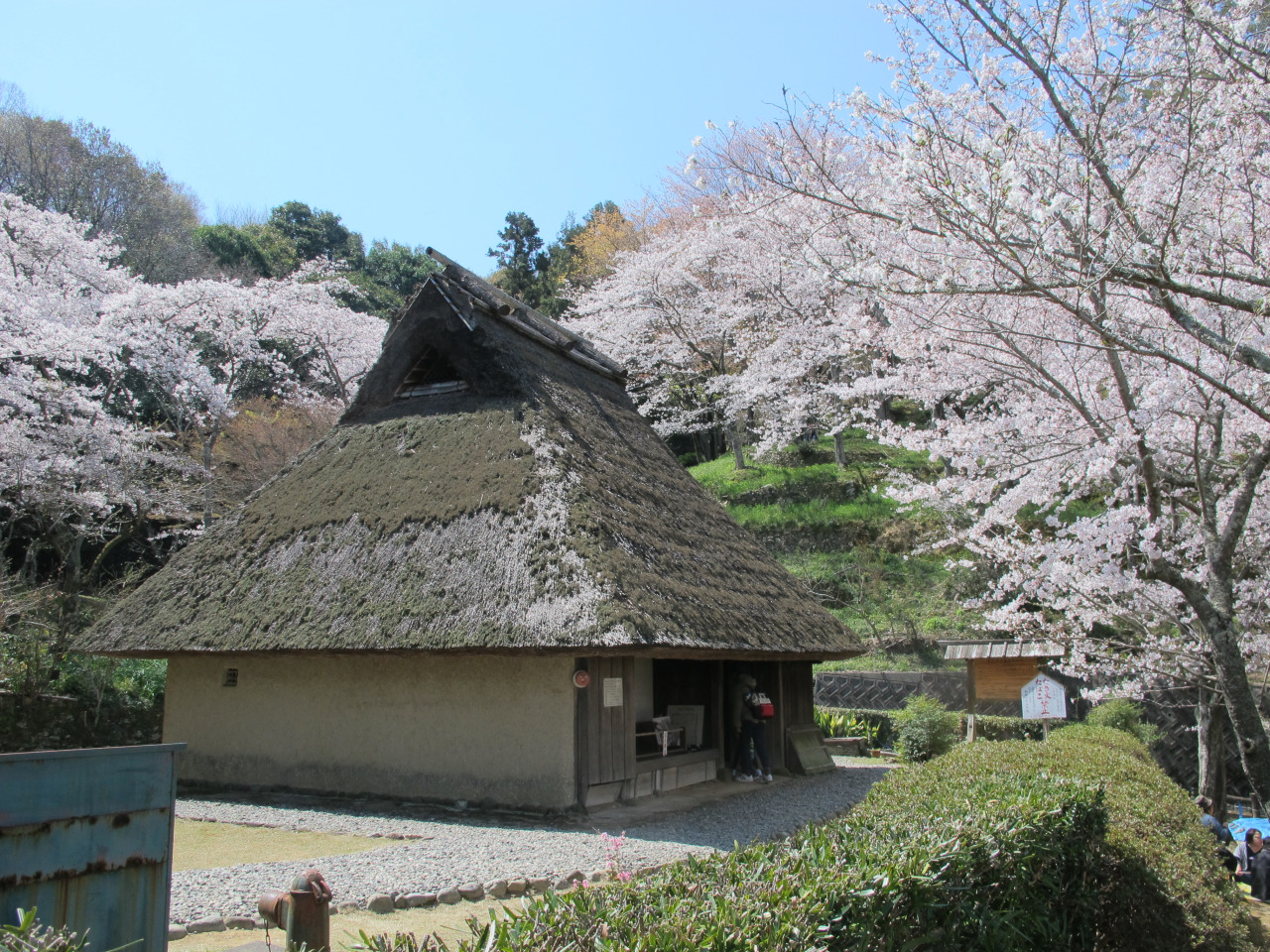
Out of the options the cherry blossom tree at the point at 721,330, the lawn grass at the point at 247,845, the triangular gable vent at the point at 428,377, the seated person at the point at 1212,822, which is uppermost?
the cherry blossom tree at the point at 721,330

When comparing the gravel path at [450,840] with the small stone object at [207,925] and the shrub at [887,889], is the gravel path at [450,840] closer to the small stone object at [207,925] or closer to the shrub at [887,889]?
the small stone object at [207,925]

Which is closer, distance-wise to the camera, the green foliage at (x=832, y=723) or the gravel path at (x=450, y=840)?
the gravel path at (x=450, y=840)

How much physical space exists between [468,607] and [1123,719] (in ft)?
35.3

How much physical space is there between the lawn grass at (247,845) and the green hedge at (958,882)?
4.27 metres

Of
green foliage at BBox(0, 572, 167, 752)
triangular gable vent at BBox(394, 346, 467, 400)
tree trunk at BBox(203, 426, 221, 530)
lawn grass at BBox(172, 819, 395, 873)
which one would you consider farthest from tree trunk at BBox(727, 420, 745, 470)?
lawn grass at BBox(172, 819, 395, 873)

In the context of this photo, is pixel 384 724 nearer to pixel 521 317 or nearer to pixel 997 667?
pixel 521 317

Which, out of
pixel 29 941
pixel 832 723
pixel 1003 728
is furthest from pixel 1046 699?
pixel 29 941

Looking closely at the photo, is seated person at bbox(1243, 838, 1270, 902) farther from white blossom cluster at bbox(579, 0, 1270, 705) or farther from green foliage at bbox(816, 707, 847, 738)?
green foliage at bbox(816, 707, 847, 738)

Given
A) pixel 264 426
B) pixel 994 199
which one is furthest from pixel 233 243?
pixel 994 199

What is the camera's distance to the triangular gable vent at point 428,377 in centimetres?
1216

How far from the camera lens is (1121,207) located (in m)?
5.11

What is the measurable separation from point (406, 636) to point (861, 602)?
1459 cm

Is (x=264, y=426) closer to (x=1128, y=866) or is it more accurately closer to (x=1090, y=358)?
(x=1090, y=358)

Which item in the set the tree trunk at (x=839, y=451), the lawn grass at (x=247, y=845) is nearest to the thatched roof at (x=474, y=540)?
the lawn grass at (x=247, y=845)
